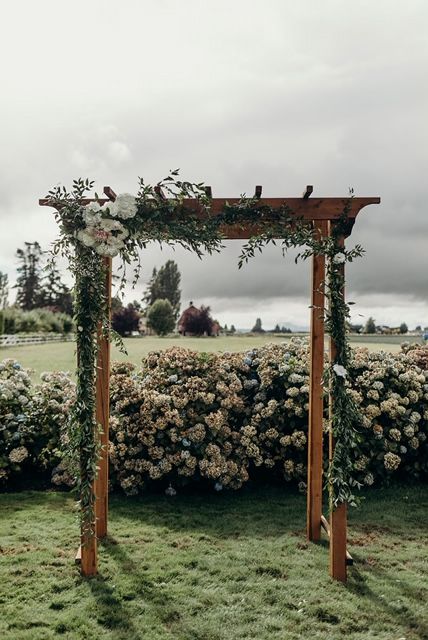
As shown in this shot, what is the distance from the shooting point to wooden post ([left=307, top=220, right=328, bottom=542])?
14.4ft

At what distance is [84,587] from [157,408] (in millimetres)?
2270

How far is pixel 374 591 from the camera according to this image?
12.3ft

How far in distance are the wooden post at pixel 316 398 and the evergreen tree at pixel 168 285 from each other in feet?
154

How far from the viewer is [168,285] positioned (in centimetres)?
5284

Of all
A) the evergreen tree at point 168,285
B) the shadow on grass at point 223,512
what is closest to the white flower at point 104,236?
the shadow on grass at point 223,512

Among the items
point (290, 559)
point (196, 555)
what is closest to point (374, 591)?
point (290, 559)

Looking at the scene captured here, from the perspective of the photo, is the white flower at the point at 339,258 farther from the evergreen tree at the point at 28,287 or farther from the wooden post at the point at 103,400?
the evergreen tree at the point at 28,287

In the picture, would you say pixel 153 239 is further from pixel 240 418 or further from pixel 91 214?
pixel 240 418

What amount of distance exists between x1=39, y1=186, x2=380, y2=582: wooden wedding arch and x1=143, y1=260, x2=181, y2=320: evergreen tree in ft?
154

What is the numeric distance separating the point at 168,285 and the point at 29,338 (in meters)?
23.0

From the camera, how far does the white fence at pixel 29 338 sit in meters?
27.6

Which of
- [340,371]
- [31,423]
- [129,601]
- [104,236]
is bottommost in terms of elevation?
[129,601]

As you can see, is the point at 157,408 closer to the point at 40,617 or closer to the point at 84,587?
the point at 84,587

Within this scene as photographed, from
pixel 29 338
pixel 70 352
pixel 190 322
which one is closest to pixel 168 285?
pixel 190 322
